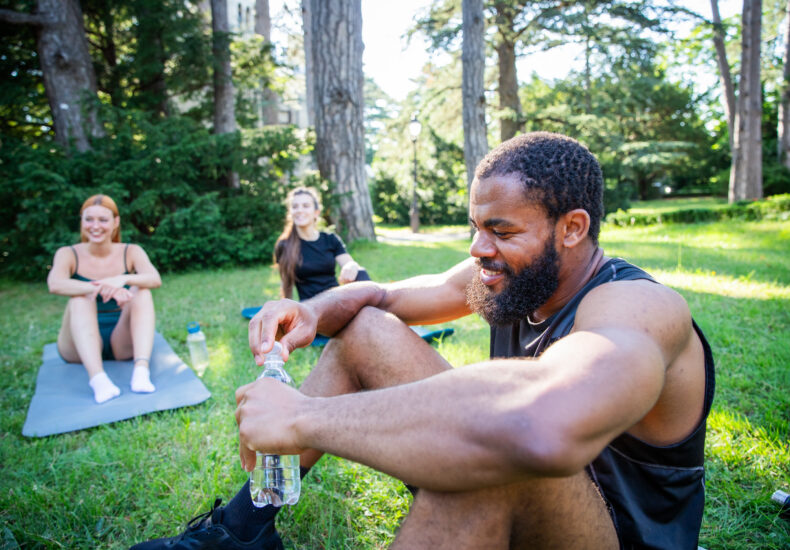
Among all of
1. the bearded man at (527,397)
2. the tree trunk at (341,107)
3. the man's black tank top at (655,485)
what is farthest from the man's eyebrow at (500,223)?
the tree trunk at (341,107)

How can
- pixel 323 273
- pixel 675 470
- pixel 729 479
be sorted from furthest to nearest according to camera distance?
pixel 323 273, pixel 729 479, pixel 675 470

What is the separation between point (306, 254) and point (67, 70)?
767 centimetres

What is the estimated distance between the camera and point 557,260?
63.3 inches

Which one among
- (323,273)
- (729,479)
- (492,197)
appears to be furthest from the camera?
(323,273)

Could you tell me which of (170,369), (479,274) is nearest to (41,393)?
(170,369)

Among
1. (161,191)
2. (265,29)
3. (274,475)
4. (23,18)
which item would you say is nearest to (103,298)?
(274,475)

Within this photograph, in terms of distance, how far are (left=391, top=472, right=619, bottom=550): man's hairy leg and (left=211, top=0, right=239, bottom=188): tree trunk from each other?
981 cm

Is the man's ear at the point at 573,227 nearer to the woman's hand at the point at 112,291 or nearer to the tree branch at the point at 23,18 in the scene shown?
the woman's hand at the point at 112,291

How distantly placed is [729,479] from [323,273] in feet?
12.7

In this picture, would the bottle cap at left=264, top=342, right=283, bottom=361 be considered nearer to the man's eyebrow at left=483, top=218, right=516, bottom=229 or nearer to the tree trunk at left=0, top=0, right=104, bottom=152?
the man's eyebrow at left=483, top=218, right=516, bottom=229

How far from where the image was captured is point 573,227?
5.27 ft

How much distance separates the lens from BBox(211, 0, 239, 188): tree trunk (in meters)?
10.5

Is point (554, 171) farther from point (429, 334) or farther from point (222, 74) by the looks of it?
point (222, 74)

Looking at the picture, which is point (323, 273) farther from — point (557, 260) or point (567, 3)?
point (567, 3)
